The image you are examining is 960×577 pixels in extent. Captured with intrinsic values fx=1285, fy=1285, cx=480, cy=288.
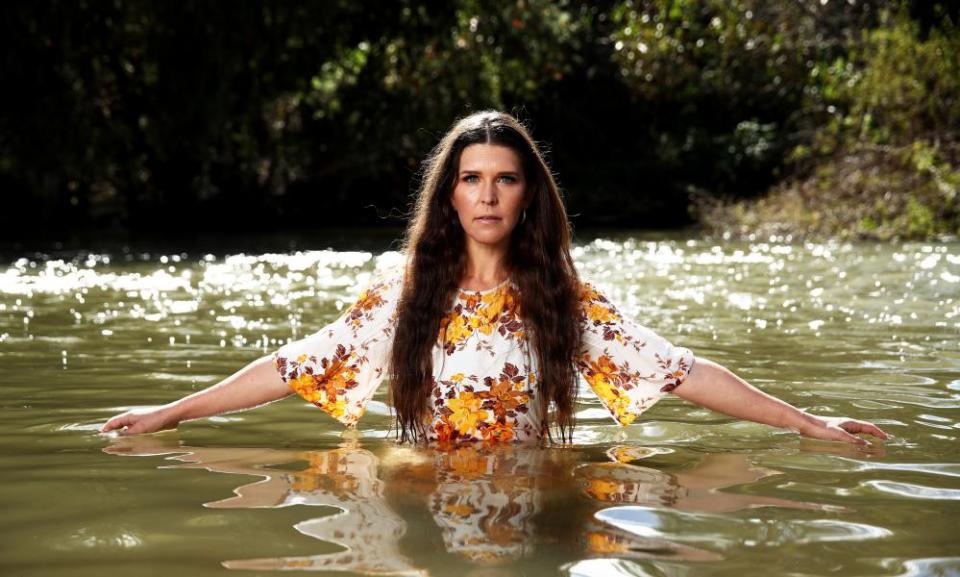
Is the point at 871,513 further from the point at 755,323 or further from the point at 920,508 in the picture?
the point at 755,323

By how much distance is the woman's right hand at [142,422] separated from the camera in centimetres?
444

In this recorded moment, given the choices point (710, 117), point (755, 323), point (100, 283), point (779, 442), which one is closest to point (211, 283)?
point (100, 283)

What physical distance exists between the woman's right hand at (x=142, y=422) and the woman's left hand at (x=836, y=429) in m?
2.17

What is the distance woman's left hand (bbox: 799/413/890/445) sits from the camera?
14.3 feet

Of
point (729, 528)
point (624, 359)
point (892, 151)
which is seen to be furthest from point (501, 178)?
point (892, 151)

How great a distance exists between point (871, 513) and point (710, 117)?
21477 millimetres

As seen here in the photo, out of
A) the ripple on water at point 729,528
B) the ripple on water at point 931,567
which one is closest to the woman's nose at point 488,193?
the ripple on water at point 729,528

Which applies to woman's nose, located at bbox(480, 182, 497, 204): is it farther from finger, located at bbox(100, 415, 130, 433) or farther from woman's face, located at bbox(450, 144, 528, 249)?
Result: finger, located at bbox(100, 415, 130, 433)

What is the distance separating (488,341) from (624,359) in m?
0.45

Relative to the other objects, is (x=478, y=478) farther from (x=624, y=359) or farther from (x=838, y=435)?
(x=838, y=435)

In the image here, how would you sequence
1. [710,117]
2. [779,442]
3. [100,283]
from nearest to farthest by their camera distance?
[779,442] → [100,283] → [710,117]

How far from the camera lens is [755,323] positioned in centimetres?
846

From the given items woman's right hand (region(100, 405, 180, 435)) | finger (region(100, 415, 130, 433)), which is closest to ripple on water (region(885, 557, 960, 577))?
woman's right hand (region(100, 405, 180, 435))

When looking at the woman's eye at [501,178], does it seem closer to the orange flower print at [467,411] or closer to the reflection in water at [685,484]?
the orange flower print at [467,411]
